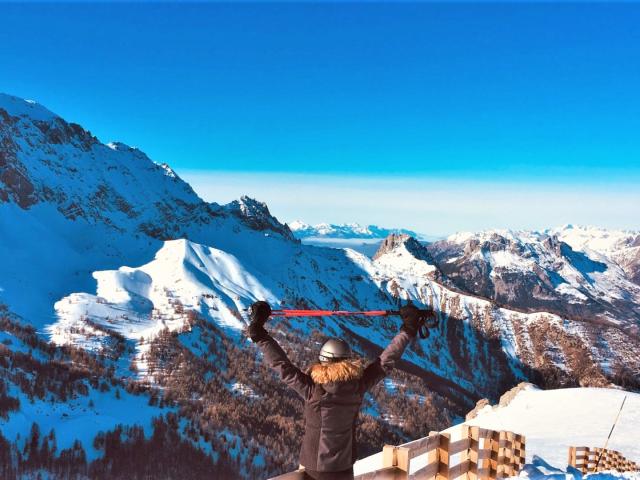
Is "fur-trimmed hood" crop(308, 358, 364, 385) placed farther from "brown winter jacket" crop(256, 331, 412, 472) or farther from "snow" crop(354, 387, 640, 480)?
"snow" crop(354, 387, 640, 480)

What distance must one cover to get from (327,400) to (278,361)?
0.72 m

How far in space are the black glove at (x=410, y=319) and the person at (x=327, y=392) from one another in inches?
17.8

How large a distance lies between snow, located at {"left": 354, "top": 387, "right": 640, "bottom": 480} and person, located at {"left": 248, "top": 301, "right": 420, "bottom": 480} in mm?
10291

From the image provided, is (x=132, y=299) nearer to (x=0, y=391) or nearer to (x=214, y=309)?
(x=214, y=309)

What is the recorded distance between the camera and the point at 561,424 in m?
28.2

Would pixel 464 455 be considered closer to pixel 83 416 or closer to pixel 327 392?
pixel 327 392

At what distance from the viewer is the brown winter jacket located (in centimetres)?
553

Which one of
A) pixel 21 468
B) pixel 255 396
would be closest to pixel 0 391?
pixel 21 468

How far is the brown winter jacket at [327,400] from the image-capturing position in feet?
18.1

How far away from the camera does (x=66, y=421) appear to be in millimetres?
67938

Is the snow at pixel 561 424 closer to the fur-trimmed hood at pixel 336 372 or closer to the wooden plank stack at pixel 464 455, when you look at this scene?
the wooden plank stack at pixel 464 455

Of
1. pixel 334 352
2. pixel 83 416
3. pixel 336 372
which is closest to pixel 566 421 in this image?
pixel 334 352

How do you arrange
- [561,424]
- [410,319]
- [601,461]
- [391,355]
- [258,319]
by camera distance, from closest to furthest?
[258,319], [391,355], [410,319], [601,461], [561,424]

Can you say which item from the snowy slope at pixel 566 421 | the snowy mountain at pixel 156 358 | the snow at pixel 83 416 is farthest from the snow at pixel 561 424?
the snow at pixel 83 416
